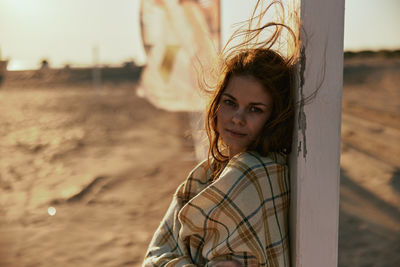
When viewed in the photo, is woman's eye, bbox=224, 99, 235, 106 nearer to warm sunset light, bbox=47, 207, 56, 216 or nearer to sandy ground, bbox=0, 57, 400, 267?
sandy ground, bbox=0, 57, 400, 267

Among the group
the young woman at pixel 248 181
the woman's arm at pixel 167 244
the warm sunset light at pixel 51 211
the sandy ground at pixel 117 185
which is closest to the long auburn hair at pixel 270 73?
the young woman at pixel 248 181

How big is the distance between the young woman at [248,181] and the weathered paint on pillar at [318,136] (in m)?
0.06

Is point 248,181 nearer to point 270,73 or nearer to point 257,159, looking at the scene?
point 257,159

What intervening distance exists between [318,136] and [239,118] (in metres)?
0.23

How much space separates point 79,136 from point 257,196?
26.3ft

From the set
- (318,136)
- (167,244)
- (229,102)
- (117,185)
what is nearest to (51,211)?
(117,185)

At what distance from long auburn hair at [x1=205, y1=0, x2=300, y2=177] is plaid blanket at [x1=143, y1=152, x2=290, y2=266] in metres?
0.05

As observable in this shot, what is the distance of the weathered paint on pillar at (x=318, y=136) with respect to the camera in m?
0.86

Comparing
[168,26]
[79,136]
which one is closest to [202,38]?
[168,26]

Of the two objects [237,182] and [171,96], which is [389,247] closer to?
[237,182]

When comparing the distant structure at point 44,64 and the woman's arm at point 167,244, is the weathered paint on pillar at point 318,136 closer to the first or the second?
the woman's arm at point 167,244

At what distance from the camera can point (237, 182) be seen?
3.11ft

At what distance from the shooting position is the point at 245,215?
936 millimetres

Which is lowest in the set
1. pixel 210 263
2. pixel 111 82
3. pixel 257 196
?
pixel 111 82
